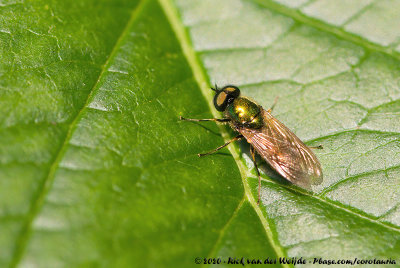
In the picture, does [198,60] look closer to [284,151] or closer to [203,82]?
[203,82]

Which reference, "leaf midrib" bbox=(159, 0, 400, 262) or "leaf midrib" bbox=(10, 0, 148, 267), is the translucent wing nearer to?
"leaf midrib" bbox=(159, 0, 400, 262)

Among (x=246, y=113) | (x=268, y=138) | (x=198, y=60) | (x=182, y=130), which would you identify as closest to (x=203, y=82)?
(x=198, y=60)

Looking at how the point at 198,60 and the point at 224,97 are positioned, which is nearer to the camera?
the point at 224,97

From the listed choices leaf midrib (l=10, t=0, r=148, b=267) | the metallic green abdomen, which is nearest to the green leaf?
leaf midrib (l=10, t=0, r=148, b=267)

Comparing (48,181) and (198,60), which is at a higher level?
(198,60)

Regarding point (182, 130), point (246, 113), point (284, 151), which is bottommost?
point (284, 151)

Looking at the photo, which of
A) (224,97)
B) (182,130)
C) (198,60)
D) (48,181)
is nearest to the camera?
(48,181)
